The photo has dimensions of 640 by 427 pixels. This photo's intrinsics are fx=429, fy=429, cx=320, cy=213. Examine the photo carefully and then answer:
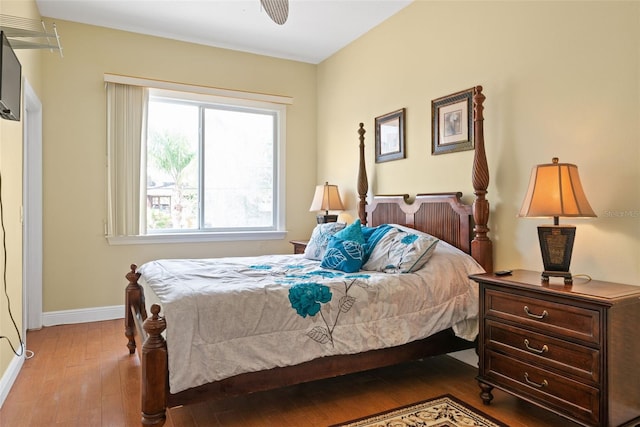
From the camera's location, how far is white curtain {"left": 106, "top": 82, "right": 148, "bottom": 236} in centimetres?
412

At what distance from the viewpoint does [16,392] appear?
8.30 ft

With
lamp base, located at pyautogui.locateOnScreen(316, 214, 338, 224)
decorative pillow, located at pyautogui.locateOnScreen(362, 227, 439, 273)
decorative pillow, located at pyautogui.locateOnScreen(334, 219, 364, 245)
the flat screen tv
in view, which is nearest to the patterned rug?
decorative pillow, located at pyautogui.locateOnScreen(362, 227, 439, 273)

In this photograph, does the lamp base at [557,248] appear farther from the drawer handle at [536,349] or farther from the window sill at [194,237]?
the window sill at [194,237]

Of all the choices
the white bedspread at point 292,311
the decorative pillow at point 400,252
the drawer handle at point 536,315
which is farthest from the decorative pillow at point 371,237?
the drawer handle at point 536,315

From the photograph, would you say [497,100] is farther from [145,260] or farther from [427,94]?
[145,260]

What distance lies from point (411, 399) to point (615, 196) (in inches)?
60.8

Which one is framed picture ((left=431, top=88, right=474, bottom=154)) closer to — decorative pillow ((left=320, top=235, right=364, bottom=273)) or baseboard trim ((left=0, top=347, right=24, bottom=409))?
decorative pillow ((left=320, top=235, right=364, bottom=273))

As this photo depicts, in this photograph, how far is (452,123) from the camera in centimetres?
319

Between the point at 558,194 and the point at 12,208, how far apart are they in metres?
3.21

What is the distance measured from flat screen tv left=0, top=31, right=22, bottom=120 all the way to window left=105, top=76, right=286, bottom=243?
2083mm

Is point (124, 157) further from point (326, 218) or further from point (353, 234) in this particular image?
point (353, 234)

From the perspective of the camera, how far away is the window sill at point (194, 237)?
4.21 metres

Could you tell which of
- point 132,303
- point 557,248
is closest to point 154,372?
point 132,303

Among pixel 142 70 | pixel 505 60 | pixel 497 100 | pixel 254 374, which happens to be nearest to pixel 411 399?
pixel 254 374
